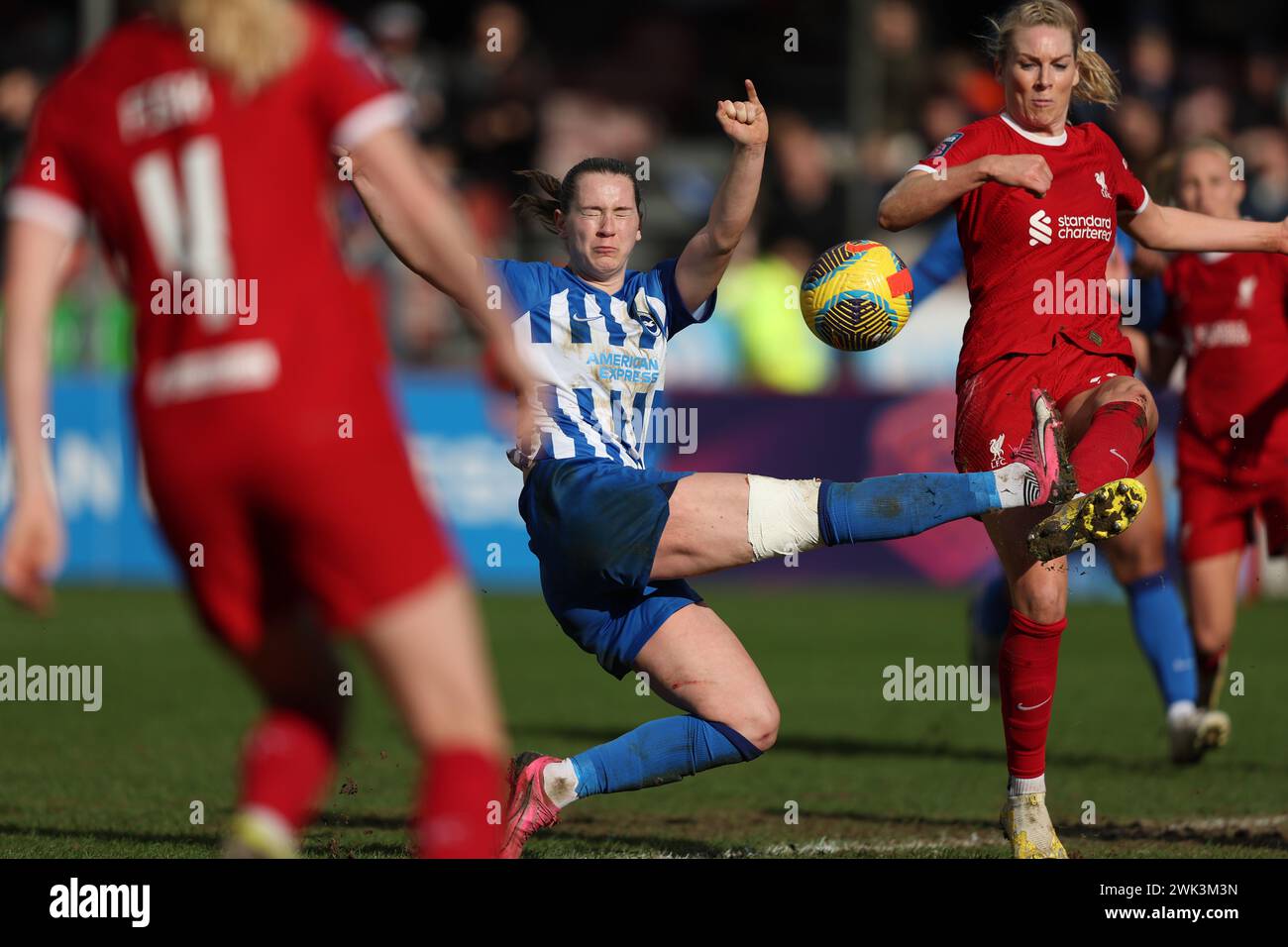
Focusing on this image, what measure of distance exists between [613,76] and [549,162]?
243 centimetres

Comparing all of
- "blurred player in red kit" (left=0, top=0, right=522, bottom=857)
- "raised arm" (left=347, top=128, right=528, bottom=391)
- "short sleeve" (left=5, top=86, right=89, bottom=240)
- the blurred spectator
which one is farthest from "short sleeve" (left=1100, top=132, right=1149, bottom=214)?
the blurred spectator

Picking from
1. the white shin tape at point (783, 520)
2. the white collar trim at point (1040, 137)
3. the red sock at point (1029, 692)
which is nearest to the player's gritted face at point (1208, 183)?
the white collar trim at point (1040, 137)

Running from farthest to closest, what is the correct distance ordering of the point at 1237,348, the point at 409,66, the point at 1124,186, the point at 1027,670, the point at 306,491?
the point at 409,66 < the point at 1237,348 < the point at 1124,186 < the point at 1027,670 < the point at 306,491

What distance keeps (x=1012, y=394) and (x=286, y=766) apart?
2.77 meters

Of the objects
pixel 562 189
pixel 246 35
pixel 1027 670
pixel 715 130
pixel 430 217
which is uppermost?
pixel 715 130

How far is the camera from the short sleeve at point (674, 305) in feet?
18.2

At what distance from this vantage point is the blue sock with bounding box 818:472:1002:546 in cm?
500

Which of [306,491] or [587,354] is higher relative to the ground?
[587,354]

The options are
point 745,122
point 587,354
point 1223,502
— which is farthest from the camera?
point 1223,502

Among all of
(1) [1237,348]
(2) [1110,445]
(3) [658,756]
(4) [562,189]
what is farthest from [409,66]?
(2) [1110,445]

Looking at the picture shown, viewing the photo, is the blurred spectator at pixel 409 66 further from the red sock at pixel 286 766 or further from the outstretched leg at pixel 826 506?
the red sock at pixel 286 766

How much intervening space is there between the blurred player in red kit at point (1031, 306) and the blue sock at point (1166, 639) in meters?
2.30

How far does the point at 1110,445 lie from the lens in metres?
5.12

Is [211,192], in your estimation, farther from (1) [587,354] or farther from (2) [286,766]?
(1) [587,354]
